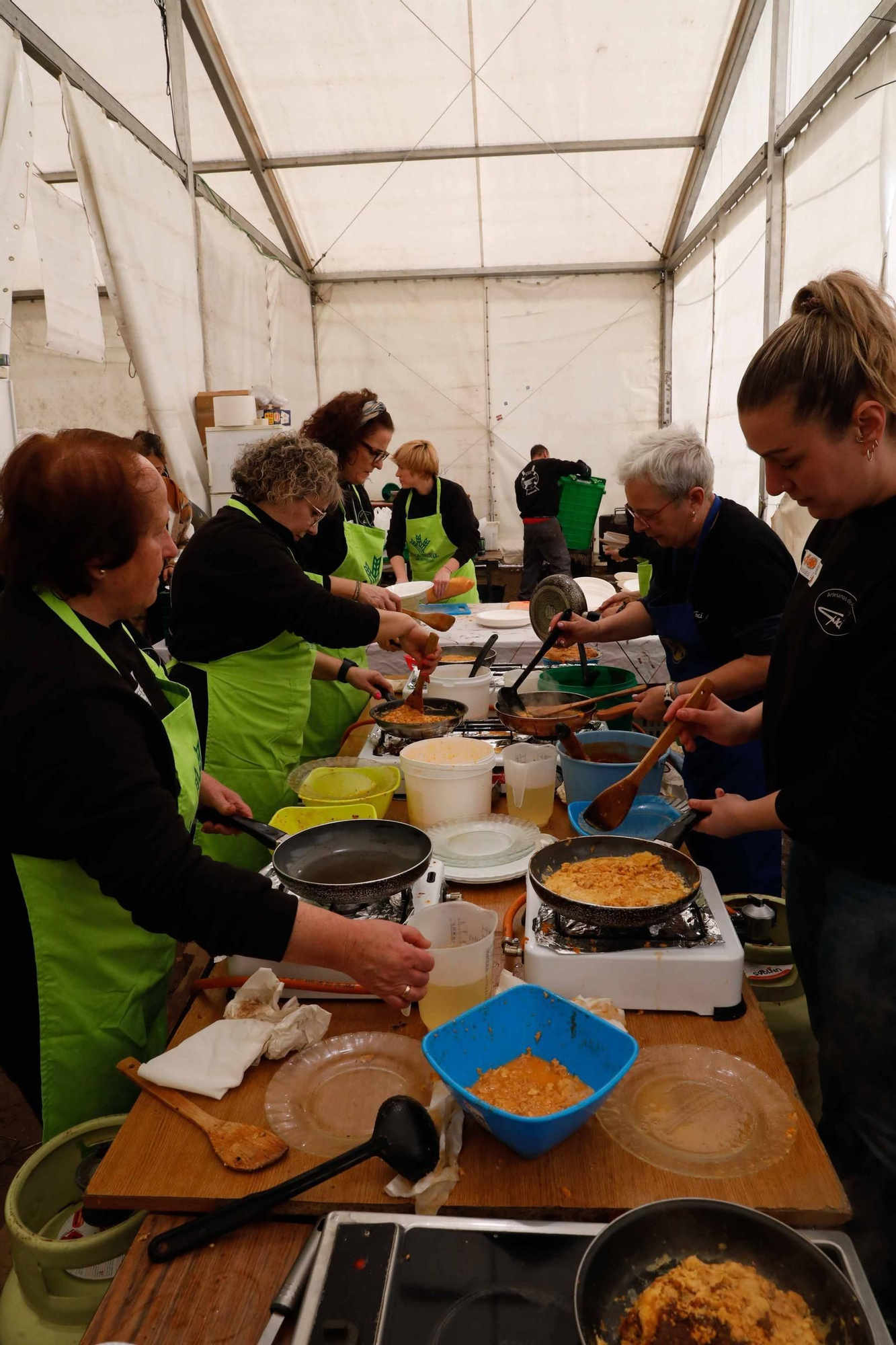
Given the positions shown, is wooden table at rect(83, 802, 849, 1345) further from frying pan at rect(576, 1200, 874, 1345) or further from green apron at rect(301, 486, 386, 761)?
green apron at rect(301, 486, 386, 761)

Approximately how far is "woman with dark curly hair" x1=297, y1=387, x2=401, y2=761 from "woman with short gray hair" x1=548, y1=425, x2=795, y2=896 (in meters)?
1.30

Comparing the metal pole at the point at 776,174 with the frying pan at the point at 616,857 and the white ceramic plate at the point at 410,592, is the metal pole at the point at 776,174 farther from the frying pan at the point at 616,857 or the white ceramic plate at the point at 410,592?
the frying pan at the point at 616,857

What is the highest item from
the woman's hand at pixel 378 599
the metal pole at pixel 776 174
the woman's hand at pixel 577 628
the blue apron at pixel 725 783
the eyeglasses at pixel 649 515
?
the metal pole at pixel 776 174

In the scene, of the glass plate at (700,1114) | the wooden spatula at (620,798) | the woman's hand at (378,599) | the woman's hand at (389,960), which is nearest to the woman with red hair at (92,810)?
the woman's hand at (389,960)

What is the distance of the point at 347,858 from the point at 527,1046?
1.92 ft

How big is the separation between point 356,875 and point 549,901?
0.41 meters

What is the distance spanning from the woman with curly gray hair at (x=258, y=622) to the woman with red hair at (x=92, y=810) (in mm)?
1030

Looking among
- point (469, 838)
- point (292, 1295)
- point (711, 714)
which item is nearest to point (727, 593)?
point (711, 714)

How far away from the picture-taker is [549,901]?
58.0 inches

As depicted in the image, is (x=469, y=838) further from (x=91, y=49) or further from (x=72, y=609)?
(x=91, y=49)

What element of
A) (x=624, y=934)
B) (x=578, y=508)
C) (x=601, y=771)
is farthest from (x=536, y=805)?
(x=578, y=508)

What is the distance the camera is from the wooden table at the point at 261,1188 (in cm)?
98

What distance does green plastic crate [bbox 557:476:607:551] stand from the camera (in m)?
7.77

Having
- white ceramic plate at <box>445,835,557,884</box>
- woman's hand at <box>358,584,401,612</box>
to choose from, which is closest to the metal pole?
woman's hand at <box>358,584,401,612</box>
